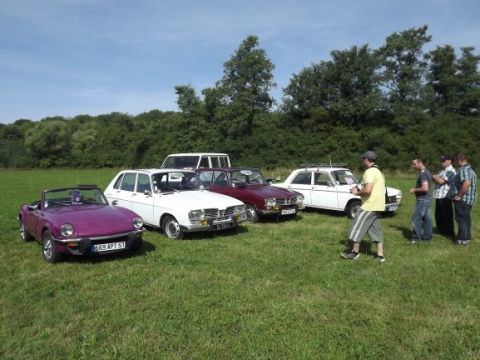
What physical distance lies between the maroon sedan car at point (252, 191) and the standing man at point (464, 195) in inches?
169

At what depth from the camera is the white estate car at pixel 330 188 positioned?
39.4 ft

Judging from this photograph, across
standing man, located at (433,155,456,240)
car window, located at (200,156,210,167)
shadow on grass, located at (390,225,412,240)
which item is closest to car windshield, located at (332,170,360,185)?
shadow on grass, located at (390,225,412,240)

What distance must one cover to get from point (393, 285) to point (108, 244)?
4.74 meters

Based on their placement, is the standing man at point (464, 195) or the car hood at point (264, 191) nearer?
the standing man at point (464, 195)

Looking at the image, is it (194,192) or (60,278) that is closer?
(60,278)

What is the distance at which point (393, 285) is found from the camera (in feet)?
19.5

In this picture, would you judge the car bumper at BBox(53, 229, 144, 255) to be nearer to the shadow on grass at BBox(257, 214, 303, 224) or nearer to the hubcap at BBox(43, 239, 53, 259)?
the hubcap at BBox(43, 239, 53, 259)

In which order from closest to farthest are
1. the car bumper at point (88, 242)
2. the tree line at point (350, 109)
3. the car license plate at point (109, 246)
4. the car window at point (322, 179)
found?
the car bumper at point (88, 242)
the car license plate at point (109, 246)
the car window at point (322, 179)
the tree line at point (350, 109)

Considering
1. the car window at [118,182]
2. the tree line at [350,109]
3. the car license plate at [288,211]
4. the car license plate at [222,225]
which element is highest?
the tree line at [350,109]

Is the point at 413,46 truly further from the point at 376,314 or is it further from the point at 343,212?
the point at 376,314

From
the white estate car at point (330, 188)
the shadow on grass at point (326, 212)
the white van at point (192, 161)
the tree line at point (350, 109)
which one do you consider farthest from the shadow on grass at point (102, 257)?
the tree line at point (350, 109)

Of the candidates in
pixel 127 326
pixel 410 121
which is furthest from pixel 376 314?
pixel 410 121

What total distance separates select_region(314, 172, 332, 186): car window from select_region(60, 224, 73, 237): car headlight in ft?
26.5

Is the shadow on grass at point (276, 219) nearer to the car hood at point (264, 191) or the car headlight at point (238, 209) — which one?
the car hood at point (264, 191)
